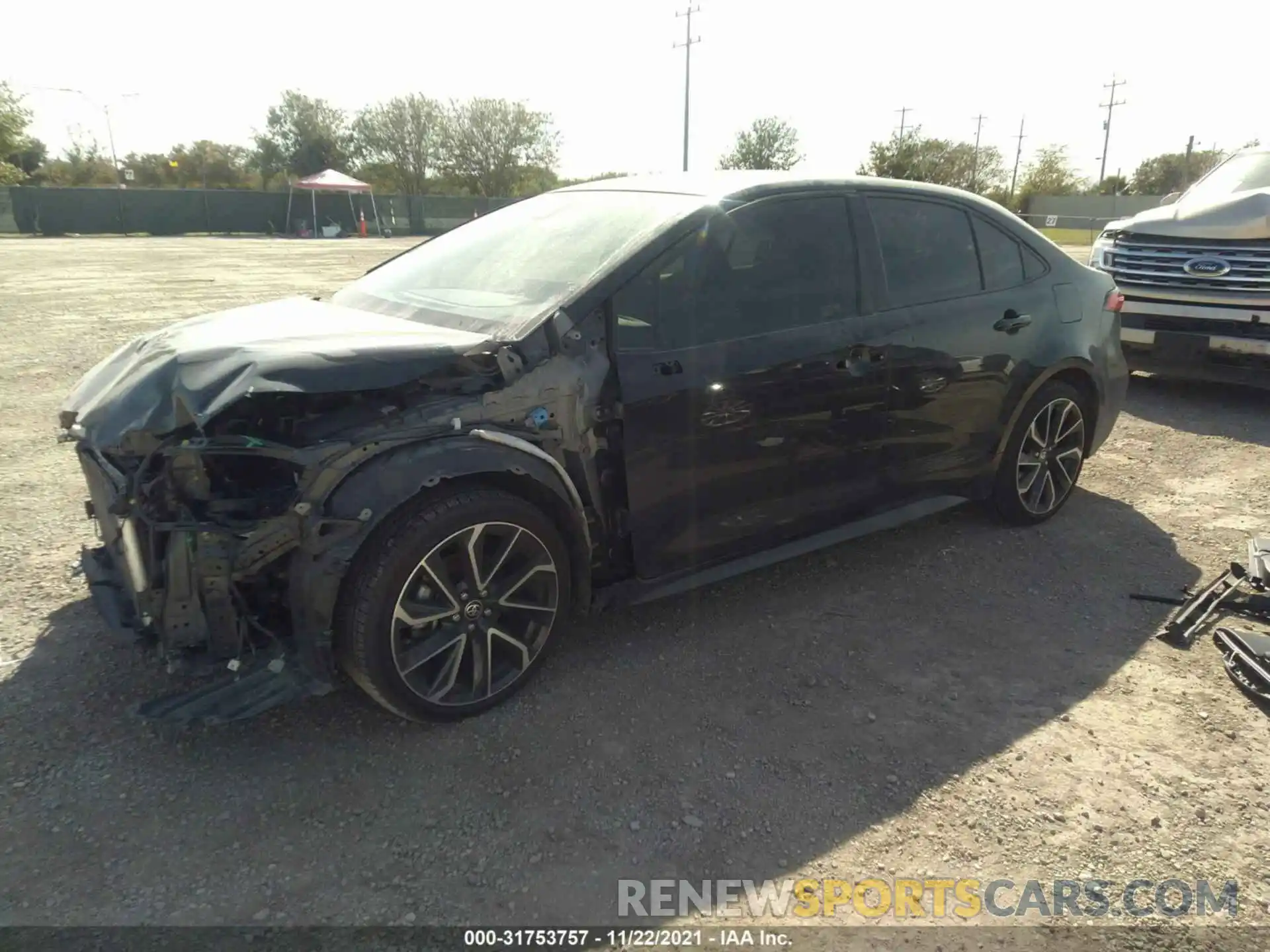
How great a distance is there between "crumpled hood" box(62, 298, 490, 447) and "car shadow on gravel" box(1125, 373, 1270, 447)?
248 inches

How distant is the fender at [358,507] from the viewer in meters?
2.58

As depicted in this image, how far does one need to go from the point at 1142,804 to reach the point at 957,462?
1.91m

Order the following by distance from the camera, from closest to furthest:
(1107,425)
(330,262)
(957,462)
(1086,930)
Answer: (1086,930) < (957,462) < (1107,425) < (330,262)

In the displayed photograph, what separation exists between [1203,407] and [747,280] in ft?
19.6

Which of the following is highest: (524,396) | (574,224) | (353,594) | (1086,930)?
(574,224)

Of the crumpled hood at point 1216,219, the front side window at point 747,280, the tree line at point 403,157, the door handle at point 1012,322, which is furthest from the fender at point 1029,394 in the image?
the tree line at point 403,157

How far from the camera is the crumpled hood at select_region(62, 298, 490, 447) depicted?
2.59m

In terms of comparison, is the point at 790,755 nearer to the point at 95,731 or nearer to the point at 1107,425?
the point at 95,731

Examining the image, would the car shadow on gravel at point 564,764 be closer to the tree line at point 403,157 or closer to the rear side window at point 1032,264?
the rear side window at point 1032,264

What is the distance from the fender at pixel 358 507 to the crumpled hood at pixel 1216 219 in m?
7.14

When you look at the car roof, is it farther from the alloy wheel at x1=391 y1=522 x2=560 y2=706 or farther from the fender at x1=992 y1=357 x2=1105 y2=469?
the alloy wheel at x1=391 y1=522 x2=560 y2=706

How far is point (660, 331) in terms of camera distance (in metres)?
3.17

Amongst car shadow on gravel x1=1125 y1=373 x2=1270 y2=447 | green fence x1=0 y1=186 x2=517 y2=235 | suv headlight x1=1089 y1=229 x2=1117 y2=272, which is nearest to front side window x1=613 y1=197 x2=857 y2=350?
car shadow on gravel x1=1125 y1=373 x2=1270 y2=447

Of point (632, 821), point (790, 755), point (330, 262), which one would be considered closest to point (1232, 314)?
point (790, 755)
